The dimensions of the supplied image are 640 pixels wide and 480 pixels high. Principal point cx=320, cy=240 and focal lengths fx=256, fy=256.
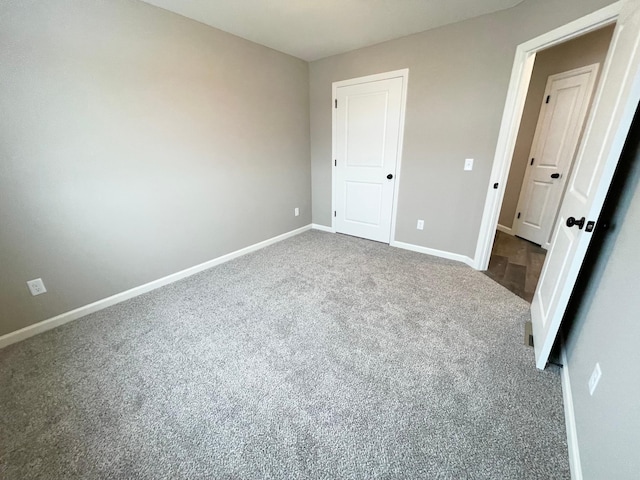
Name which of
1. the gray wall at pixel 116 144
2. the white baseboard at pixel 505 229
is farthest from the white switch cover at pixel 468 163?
the gray wall at pixel 116 144

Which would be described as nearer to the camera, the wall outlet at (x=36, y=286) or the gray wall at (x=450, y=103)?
the wall outlet at (x=36, y=286)

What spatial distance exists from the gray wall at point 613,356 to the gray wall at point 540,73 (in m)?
2.69

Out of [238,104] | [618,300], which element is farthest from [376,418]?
[238,104]

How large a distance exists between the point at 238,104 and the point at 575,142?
12.6 feet

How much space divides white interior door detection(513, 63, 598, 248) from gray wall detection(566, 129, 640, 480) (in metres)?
2.43

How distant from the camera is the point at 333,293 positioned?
7.72 ft

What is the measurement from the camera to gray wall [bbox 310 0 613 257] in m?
2.27

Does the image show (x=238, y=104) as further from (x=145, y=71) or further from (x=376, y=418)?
(x=376, y=418)

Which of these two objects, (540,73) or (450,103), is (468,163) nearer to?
(450,103)

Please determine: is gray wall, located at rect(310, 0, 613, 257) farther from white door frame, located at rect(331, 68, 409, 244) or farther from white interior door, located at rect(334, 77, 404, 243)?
white interior door, located at rect(334, 77, 404, 243)

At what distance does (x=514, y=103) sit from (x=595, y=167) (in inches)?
49.6

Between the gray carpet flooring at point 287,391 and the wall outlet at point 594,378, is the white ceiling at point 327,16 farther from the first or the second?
the wall outlet at point 594,378

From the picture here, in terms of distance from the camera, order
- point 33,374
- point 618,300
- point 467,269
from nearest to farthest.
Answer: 1. point 618,300
2. point 33,374
3. point 467,269

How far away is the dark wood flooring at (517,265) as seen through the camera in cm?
244
